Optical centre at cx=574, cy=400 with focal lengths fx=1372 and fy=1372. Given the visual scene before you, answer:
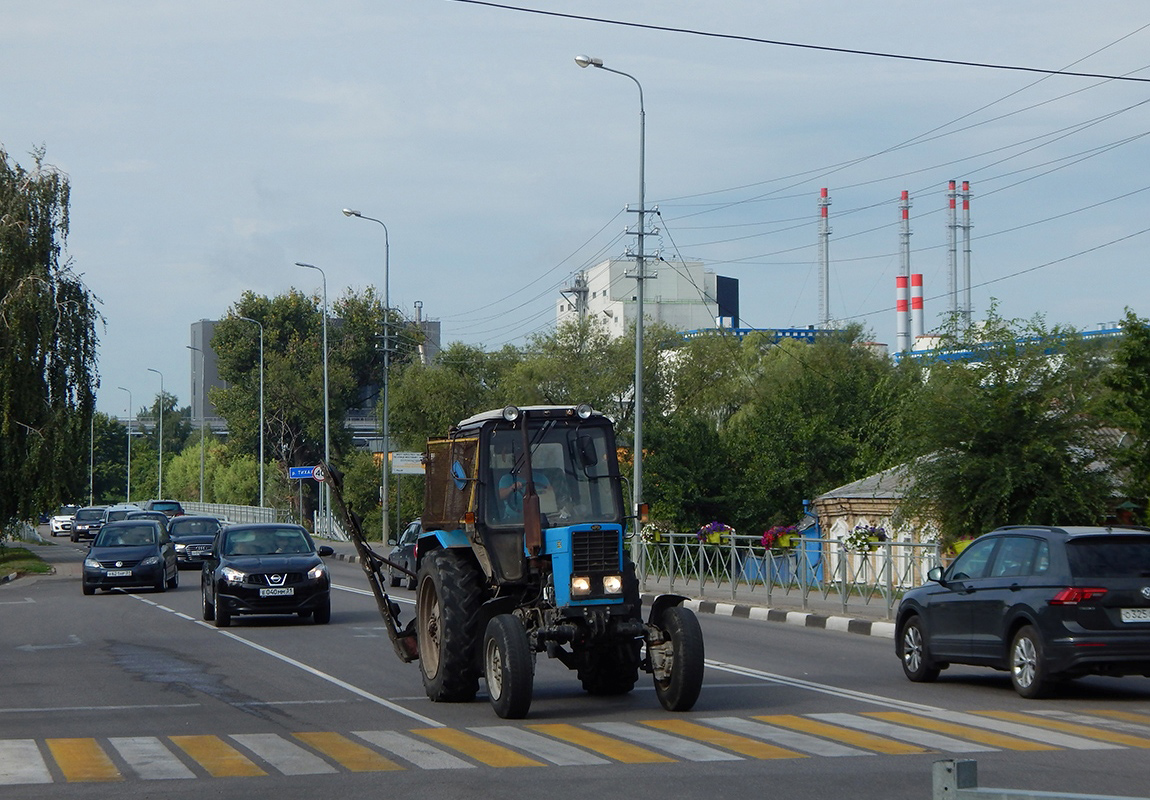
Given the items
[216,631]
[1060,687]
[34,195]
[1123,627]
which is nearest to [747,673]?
[1060,687]

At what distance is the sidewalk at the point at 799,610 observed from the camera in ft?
71.1

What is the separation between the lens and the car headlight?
21219 millimetres

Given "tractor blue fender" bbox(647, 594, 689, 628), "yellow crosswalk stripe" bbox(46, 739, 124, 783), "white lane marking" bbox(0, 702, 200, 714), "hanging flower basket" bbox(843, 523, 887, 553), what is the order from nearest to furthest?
1. "yellow crosswalk stripe" bbox(46, 739, 124, 783)
2. "tractor blue fender" bbox(647, 594, 689, 628)
3. "white lane marking" bbox(0, 702, 200, 714)
4. "hanging flower basket" bbox(843, 523, 887, 553)

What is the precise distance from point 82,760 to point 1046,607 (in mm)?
8157

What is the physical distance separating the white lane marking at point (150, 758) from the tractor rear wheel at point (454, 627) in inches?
104

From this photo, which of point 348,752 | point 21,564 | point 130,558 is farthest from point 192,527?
point 348,752

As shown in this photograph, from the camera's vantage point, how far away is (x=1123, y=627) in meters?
12.1

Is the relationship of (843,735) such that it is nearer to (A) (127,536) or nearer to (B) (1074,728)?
(B) (1074,728)

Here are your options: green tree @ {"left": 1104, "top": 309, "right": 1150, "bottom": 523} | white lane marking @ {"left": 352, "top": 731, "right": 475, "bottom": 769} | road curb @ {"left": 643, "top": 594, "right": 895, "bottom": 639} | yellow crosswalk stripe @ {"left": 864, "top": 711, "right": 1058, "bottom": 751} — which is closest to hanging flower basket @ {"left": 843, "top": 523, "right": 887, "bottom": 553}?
road curb @ {"left": 643, "top": 594, "right": 895, "bottom": 639}

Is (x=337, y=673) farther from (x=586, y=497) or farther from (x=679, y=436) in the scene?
(x=679, y=436)

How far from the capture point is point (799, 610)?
24391 mm

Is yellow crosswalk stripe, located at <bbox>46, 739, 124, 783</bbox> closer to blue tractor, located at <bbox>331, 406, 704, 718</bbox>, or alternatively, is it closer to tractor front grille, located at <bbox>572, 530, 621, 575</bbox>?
blue tractor, located at <bbox>331, 406, 704, 718</bbox>

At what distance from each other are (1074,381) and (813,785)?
1880 cm

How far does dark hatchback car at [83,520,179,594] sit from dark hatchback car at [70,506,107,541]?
107 feet
